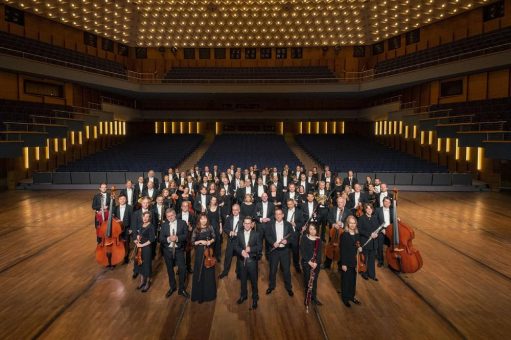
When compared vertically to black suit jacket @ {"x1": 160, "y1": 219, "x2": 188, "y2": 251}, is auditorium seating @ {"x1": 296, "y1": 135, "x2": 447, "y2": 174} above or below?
above

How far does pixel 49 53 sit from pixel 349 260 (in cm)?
1999

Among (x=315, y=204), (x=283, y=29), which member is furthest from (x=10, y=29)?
(x=315, y=204)

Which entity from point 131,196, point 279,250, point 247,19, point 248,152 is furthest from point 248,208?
point 247,19

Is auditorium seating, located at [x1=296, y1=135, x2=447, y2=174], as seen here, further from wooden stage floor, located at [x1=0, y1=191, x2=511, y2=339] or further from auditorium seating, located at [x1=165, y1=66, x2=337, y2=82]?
wooden stage floor, located at [x1=0, y1=191, x2=511, y2=339]

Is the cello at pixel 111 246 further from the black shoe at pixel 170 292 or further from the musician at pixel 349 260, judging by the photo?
the musician at pixel 349 260

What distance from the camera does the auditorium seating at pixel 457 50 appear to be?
1537cm

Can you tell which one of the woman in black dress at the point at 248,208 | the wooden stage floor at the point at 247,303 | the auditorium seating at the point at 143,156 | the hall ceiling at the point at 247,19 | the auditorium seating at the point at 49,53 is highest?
the hall ceiling at the point at 247,19

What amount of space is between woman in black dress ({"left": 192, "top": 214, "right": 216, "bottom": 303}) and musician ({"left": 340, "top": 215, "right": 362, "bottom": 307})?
198 cm

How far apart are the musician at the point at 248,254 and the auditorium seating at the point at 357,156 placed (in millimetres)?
11983

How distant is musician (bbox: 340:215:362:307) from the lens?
15.1 feet

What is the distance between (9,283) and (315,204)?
19.3ft

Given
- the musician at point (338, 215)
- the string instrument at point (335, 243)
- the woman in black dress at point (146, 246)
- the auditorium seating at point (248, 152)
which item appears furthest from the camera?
the auditorium seating at point (248, 152)

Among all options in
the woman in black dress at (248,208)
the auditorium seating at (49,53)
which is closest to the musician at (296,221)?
the woman in black dress at (248,208)

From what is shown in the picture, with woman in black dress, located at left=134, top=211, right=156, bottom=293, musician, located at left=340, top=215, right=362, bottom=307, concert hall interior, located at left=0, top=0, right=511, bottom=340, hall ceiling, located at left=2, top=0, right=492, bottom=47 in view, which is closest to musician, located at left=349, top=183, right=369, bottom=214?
concert hall interior, located at left=0, top=0, right=511, bottom=340
